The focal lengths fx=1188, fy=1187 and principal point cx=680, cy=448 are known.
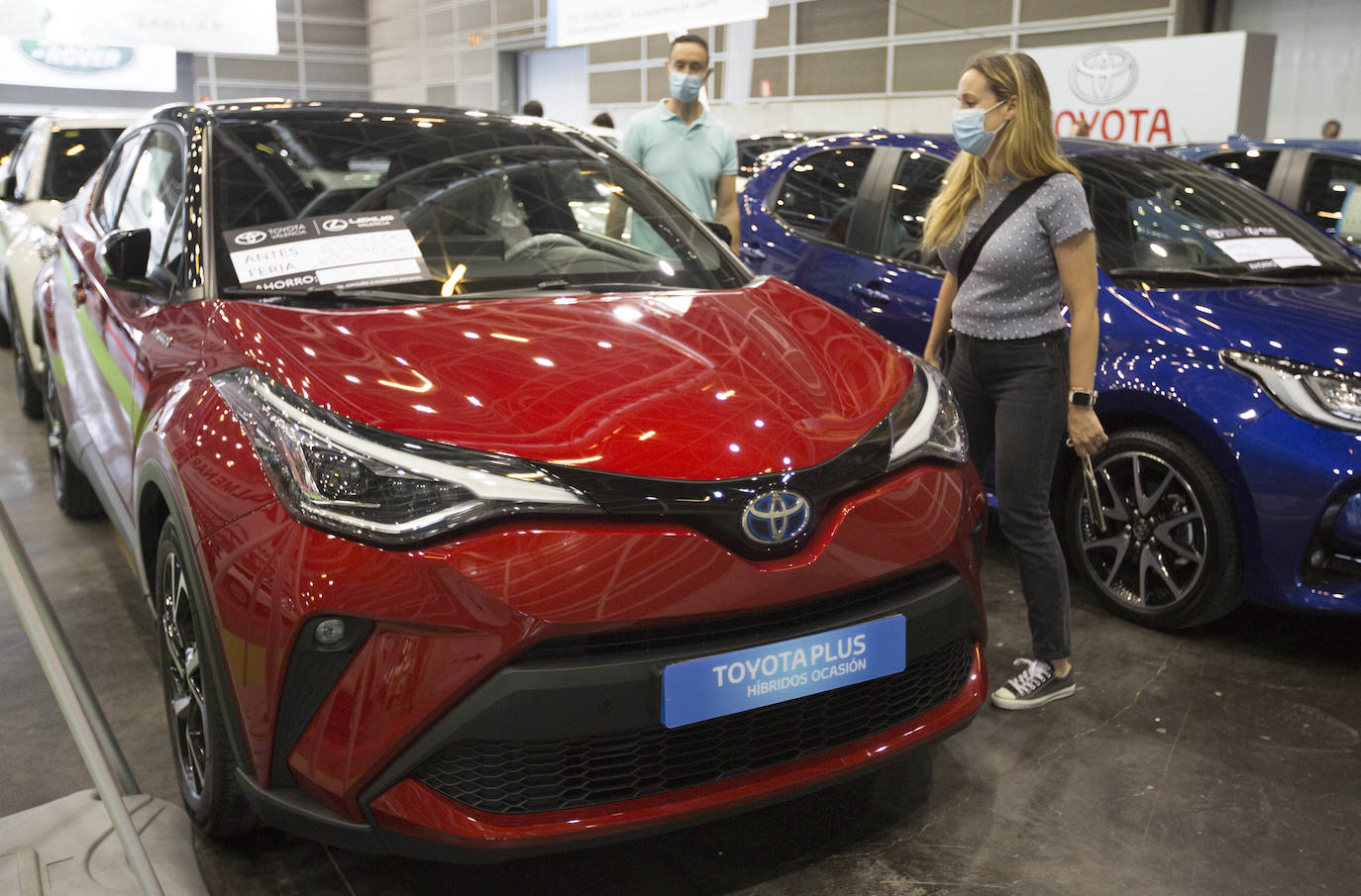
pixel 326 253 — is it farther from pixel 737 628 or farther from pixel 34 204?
pixel 34 204

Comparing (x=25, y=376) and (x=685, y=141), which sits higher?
(x=685, y=141)

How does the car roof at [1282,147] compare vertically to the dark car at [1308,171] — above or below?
above

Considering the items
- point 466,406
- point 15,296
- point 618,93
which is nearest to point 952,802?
point 466,406

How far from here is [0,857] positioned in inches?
66.0

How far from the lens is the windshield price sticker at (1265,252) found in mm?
3402

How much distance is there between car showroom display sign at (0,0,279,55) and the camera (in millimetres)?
12094

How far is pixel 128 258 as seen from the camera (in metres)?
2.46

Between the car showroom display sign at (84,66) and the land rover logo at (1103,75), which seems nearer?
the land rover logo at (1103,75)

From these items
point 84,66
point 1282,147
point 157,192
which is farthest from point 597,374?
point 84,66

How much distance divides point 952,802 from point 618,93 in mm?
18354

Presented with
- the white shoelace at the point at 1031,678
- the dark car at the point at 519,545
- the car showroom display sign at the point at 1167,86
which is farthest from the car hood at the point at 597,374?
the car showroom display sign at the point at 1167,86

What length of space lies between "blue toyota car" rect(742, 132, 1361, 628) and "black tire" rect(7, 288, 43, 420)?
308 centimetres

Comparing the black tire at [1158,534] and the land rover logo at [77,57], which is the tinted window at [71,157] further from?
the land rover logo at [77,57]

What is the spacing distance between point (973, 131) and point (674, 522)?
1315 millimetres
